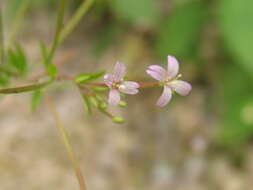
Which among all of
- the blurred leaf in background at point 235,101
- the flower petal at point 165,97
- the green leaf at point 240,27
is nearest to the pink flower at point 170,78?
the flower petal at point 165,97

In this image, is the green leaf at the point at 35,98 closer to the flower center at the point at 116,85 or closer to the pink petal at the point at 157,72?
the flower center at the point at 116,85

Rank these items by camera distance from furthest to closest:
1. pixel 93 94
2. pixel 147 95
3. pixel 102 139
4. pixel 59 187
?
1. pixel 147 95
2. pixel 102 139
3. pixel 59 187
4. pixel 93 94

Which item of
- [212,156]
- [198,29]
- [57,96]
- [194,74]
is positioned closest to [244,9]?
[198,29]

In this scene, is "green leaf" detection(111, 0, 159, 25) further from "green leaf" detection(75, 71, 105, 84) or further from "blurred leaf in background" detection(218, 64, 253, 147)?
"green leaf" detection(75, 71, 105, 84)

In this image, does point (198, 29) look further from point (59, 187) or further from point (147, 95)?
point (59, 187)

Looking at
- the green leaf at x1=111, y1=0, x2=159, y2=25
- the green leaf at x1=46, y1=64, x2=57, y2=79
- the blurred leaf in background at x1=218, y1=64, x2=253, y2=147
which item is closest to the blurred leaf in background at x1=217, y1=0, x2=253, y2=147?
the blurred leaf in background at x1=218, y1=64, x2=253, y2=147

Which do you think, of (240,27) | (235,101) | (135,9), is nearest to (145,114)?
(235,101)
